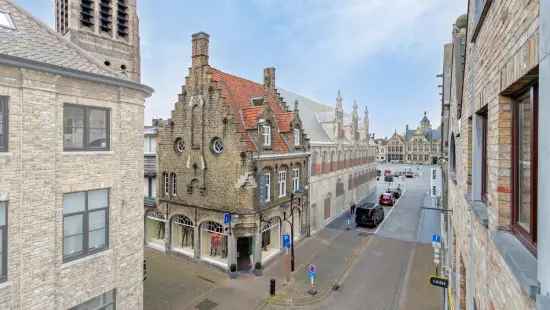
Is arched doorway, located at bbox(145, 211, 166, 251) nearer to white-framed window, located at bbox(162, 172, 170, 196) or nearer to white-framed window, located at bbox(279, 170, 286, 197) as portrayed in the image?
white-framed window, located at bbox(162, 172, 170, 196)

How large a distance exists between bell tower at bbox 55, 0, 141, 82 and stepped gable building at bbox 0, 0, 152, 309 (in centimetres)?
1076

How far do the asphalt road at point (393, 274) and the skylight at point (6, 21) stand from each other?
51.5ft

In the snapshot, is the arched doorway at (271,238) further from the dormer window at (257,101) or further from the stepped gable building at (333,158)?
the dormer window at (257,101)

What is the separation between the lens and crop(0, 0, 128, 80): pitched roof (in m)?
7.50

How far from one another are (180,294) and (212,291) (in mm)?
1634

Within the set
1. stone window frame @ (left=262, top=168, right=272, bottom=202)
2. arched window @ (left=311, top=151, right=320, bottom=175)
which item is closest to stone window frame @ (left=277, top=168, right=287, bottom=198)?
stone window frame @ (left=262, top=168, right=272, bottom=202)

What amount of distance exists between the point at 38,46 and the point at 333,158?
25829mm

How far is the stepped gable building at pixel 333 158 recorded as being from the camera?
26.6m

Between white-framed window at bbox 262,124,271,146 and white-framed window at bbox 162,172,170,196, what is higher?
white-framed window at bbox 262,124,271,146

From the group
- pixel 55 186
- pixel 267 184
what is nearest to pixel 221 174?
pixel 267 184

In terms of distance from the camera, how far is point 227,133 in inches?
701

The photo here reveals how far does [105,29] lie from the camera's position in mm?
19969

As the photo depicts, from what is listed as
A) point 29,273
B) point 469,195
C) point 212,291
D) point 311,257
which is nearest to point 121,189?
point 29,273

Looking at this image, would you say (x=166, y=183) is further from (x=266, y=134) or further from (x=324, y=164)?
(x=324, y=164)
